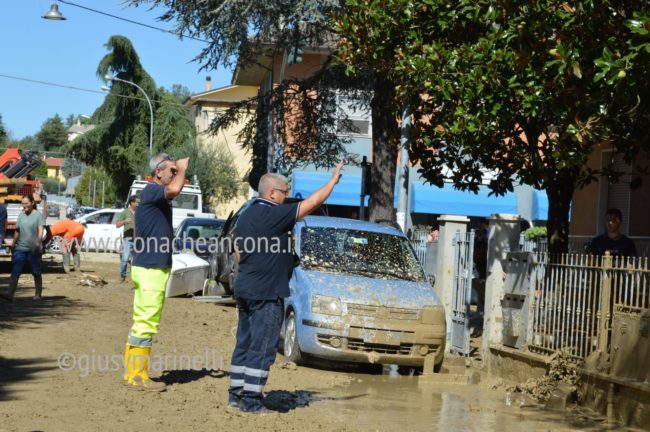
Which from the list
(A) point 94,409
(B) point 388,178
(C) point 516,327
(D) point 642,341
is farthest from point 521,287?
(B) point 388,178

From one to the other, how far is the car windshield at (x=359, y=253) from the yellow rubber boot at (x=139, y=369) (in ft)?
12.6

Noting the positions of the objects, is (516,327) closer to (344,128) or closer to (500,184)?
(500,184)

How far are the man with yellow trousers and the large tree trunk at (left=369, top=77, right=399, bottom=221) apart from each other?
10164 mm

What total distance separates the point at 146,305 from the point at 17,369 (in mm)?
1950

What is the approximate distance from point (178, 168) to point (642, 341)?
4.50 metres

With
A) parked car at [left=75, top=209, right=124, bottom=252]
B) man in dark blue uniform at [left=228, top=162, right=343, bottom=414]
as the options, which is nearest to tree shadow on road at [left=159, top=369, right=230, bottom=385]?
man in dark blue uniform at [left=228, top=162, right=343, bottom=414]

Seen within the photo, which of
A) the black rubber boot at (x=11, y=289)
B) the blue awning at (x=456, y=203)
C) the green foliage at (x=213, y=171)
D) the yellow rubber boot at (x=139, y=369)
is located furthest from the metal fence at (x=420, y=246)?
the green foliage at (x=213, y=171)

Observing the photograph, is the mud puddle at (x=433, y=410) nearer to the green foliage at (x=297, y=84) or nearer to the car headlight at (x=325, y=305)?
the car headlight at (x=325, y=305)

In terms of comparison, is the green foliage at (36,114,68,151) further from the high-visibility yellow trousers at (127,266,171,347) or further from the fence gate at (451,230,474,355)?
the high-visibility yellow trousers at (127,266,171,347)

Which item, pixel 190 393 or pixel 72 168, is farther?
pixel 72 168

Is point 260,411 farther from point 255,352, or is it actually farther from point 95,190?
point 95,190

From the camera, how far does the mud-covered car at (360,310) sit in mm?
11680

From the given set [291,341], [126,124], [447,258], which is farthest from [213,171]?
[291,341]

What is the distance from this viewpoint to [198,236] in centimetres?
2284
